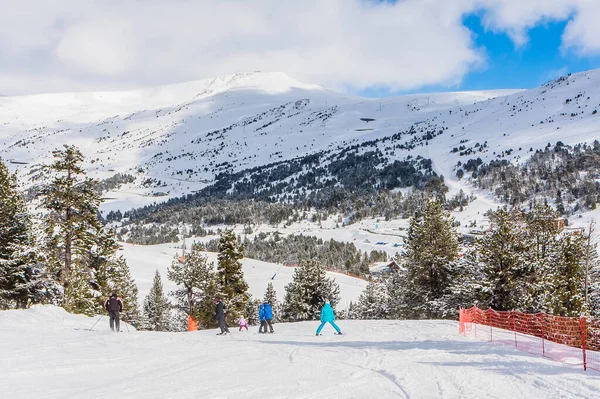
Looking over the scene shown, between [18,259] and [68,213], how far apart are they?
11.4ft

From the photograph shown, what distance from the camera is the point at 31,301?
27.4 metres

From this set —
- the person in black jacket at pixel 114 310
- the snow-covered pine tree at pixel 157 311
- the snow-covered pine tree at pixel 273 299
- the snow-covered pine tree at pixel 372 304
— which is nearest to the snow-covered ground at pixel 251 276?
the snow-covered pine tree at pixel 157 311

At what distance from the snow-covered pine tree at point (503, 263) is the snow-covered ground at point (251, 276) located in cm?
4504

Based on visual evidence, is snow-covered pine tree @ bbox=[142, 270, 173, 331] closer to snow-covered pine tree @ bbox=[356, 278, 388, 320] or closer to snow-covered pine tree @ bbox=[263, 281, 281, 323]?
snow-covered pine tree @ bbox=[263, 281, 281, 323]

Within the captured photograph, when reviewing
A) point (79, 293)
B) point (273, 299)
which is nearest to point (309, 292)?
point (273, 299)

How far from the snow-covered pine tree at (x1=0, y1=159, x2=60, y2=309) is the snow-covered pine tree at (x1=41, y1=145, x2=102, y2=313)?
2.92 ft

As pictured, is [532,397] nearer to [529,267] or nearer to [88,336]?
[88,336]

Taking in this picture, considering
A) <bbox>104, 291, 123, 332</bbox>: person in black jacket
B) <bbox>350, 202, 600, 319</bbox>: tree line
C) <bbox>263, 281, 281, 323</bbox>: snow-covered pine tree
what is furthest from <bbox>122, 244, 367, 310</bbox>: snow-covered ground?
<bbox>104, 291, 123, 332</bbox>: person in black jacket

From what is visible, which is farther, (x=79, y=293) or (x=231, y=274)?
(x=231, y=274)

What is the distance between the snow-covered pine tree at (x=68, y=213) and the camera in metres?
26.6

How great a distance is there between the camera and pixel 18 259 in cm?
2562

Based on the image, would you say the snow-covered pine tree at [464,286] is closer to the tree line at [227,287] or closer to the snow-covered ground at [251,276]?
the tree line at [227,287]

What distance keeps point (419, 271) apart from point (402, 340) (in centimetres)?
2080

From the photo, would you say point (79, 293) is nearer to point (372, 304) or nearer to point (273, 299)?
point (273, 299)
